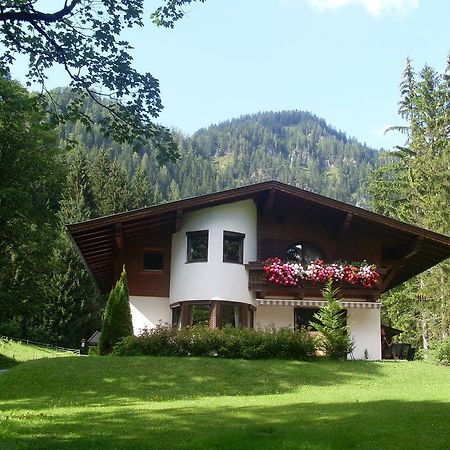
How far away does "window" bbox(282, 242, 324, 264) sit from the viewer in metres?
25.0

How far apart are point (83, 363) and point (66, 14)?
1049 cm

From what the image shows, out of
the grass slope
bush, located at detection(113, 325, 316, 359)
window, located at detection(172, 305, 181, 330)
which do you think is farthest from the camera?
the grass slope

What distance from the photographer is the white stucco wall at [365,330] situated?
23.9m

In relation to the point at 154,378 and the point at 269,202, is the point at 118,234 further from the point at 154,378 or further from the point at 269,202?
the point at 154,378

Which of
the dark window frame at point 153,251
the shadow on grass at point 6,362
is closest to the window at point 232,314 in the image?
the dark window frame at point 153,251

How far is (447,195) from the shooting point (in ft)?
120

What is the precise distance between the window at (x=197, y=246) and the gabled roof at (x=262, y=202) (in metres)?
0.95

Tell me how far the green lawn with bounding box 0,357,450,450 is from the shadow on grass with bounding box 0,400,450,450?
2cm

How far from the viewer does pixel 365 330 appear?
2414 cm

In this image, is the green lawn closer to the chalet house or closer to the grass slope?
the chalet house

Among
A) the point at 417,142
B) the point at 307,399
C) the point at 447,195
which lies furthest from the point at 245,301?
the point at 417,142

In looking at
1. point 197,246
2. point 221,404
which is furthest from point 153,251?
point 221,404

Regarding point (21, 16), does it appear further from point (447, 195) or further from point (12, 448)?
point (447, 195)

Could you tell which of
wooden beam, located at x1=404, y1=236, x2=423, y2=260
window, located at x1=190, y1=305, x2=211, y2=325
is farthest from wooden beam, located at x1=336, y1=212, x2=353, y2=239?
window, located at x1=190, y1=305, x2=211, y2=325
